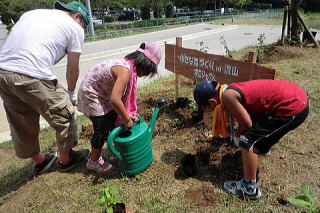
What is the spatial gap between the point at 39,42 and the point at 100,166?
135 cm

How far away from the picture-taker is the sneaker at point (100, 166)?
268 cm

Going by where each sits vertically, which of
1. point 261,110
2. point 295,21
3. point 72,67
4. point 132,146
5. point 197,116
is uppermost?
point 295,21

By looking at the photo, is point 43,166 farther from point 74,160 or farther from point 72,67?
point 72,67

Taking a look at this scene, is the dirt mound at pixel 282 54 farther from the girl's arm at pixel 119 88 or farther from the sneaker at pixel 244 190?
the girl's arm at pixel 119 88

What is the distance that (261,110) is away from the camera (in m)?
2.07

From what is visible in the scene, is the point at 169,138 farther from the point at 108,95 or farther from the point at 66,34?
the point at 66,34

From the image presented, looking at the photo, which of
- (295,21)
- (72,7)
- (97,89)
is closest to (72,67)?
(97,89)

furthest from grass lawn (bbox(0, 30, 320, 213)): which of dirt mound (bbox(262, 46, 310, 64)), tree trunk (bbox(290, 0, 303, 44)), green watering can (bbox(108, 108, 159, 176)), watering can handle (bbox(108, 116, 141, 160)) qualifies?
tree trunk (bbox(290, 0, 303, 44))

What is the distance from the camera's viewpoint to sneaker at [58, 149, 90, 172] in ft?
9.18

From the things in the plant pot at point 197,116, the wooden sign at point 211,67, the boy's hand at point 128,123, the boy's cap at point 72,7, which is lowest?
the plant pot at point 197,116

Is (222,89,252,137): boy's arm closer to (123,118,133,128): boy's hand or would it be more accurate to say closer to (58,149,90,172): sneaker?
(123,118,133,128): boy's hand

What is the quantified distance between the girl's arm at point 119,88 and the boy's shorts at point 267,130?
40.3 inches

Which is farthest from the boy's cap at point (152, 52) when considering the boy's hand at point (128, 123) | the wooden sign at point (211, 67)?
the wooden sign at point (211, 67)

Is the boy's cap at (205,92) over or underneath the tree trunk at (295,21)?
underneath
